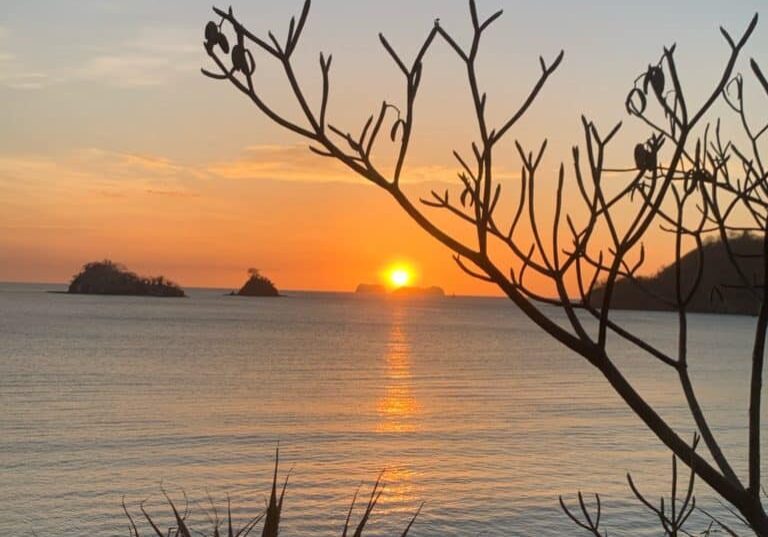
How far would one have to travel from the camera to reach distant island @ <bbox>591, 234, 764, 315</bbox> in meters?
2.19

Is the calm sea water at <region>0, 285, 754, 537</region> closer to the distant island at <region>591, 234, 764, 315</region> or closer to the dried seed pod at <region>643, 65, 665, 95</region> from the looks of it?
the distant island at <region>591, 234, 764, 315</region>

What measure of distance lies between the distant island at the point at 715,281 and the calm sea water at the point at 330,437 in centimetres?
335

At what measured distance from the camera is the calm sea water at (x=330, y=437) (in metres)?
16.0

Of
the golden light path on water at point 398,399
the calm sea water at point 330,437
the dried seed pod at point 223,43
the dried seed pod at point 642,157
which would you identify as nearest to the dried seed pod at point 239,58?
the dried seed pod at point 223,43

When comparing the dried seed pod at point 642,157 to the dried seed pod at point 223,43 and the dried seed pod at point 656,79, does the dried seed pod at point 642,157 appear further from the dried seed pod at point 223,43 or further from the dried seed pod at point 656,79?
the dried seed pod at point 223,43

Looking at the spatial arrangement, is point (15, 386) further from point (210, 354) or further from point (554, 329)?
point (554, 329)

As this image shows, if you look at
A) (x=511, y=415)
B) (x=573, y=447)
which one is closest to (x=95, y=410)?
(x=511, y=415)

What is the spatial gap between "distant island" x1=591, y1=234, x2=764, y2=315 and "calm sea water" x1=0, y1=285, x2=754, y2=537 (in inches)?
132

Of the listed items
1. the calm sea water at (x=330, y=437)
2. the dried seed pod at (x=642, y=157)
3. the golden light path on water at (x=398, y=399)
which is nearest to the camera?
the dried seed pod at (x=642, y=157)

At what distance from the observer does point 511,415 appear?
99.3 ft

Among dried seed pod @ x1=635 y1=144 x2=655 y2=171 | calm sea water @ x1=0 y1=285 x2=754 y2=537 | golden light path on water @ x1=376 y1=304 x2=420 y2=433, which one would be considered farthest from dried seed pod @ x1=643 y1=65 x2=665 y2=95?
golden light path on water @ x1=376 y1=304 x2=420 y2=433

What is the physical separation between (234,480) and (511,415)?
43.6ft

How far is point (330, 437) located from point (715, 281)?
23.5 metres

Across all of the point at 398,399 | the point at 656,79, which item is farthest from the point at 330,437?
the point at 656,79
